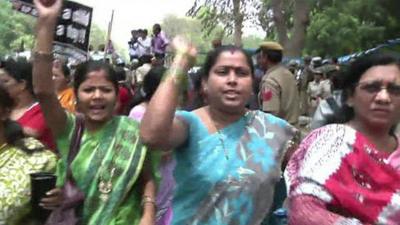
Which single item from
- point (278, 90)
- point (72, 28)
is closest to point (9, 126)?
point (278, 90)

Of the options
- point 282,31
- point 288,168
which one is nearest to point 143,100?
point 288,168

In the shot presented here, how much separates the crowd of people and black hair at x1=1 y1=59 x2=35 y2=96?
123 cm

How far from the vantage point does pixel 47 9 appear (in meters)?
3.65

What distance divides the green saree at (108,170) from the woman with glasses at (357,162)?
0.89 meters

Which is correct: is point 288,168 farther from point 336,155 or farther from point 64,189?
point 64,189

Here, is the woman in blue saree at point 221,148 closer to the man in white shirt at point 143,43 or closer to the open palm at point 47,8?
the open palm at point 47,8

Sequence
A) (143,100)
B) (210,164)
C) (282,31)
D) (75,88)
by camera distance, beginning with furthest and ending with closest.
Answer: (282,31)
(143,100)
(75,88)
(210,164)

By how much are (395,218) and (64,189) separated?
5.00ft

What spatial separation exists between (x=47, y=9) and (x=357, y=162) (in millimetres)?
1508

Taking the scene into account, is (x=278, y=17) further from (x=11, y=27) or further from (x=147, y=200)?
(x=11, y=27)

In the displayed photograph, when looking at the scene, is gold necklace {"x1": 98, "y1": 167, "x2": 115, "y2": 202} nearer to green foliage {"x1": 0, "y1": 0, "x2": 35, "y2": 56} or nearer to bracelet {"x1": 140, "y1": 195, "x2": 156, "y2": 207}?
bracelet {"x1": 140, "y1": 195, "x2": 156, "y2": 207}

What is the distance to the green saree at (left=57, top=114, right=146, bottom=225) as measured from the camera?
3779 mm

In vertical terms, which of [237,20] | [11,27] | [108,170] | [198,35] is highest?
[108,170]

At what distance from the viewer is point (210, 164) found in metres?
3.51
